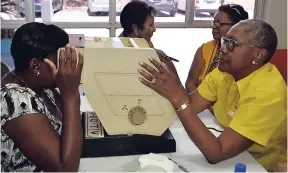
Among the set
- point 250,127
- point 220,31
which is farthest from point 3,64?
point 220,31

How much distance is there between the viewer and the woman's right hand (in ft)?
3.96

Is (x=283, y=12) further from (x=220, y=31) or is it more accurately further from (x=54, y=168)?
(x=54, y=168)

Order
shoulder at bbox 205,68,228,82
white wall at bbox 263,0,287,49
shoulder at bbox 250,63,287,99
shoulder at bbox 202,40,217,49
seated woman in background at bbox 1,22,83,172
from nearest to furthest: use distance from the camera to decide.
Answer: seated woman in background at bbox 1,22,83,172 → shoulder at bbox 250,63,287,99 → shoulder at bbox 205,68,228,82 → shoulder at bbox 202,40,217,49 → white wall at bbox 263,0,287,49

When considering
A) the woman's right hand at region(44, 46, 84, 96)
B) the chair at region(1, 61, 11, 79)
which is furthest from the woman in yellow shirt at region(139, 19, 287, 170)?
the chair at region(1, 61, 11, 79)

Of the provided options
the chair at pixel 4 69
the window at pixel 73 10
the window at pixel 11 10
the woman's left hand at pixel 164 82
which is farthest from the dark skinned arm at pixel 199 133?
the window at pixel 11 10

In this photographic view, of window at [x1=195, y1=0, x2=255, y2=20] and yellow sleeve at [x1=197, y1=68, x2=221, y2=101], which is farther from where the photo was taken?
window at [x1=195, y1=0, x2=255, y2=20]

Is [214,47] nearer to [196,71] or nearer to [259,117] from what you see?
[196,71]

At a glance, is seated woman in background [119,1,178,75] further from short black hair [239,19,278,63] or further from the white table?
the white table

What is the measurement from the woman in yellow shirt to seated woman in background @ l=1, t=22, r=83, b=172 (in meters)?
0.27

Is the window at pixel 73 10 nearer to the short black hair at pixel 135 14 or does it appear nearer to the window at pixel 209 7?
the window at pixel 209 7

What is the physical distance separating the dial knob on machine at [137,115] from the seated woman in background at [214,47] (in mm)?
1058

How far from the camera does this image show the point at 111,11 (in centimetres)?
346

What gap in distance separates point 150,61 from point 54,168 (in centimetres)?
48

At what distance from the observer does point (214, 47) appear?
2410 mm
